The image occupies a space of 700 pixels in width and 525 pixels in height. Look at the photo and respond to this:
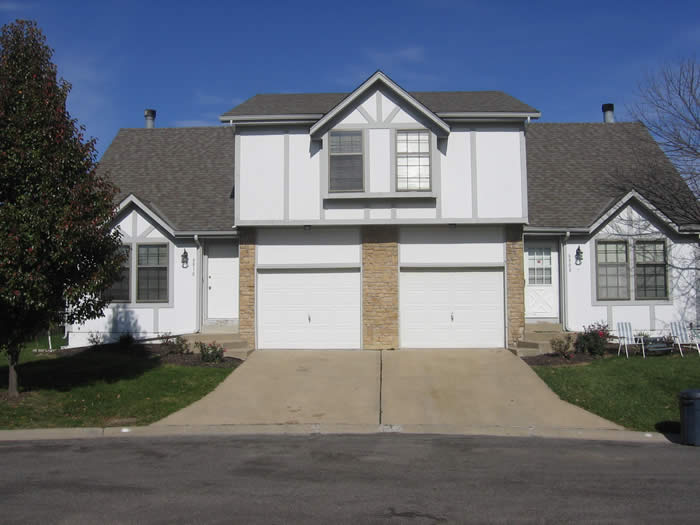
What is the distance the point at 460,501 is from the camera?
7059mm

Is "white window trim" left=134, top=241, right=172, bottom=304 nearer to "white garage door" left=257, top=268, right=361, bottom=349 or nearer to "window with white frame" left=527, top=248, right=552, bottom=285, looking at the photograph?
"white garage door" left=257, top=268, right=361, bottom=349

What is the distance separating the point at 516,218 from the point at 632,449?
8.44 meters

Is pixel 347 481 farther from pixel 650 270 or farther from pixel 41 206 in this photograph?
pixel 650 270

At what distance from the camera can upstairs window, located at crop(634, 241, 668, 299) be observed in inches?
746

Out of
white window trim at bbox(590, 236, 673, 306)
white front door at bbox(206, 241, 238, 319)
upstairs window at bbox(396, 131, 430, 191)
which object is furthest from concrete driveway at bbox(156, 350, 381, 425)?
white window trim at bbox(590, 236, 673, 306)

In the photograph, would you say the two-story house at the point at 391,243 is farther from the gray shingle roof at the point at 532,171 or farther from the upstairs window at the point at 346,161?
the gray shingle roof at the point at 532,171

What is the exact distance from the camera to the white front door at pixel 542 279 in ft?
62.5

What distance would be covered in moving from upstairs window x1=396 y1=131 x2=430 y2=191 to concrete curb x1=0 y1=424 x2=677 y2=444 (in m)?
7.58

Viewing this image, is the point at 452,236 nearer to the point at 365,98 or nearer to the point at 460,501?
the point at 365,98

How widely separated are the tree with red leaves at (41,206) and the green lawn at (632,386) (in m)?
9.92

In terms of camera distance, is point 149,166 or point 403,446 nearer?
point 403,446

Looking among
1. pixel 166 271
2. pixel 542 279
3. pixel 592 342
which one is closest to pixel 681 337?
pixel 592 342

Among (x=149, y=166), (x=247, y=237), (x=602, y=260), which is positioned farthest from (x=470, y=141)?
(x=149, y=166)

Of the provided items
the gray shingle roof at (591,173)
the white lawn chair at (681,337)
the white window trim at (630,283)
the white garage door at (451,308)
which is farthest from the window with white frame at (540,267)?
the white lawn chair at (681,337)
